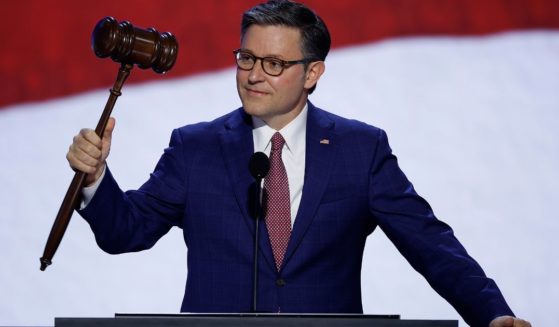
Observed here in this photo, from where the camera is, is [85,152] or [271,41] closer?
[85,152]

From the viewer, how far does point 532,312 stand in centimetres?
313

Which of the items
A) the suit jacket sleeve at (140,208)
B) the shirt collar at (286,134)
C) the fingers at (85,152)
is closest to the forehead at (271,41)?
the shirt collar at (286,134)

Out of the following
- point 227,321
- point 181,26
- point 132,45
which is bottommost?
point 227,321

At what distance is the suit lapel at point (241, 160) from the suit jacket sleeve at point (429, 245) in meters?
0.30

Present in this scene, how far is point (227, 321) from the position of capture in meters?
1.64

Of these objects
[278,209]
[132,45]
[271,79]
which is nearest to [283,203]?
[278,209]

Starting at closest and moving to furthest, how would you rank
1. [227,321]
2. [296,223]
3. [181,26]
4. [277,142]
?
[227,321] → [296,223] → [277,142] → [181,26]

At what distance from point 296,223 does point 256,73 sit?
0.37m

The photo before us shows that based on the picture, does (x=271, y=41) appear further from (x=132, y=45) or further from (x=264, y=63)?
(x=132, y=45)

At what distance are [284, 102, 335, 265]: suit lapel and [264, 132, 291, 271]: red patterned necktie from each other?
3cm

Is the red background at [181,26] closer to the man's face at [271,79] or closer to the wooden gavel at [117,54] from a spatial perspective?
the man's face at [271,79]

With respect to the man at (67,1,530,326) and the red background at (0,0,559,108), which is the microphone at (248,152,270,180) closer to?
the man at (67,1,530,326)

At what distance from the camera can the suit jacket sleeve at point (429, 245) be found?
6.98 ft

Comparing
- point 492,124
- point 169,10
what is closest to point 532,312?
point 492,124
